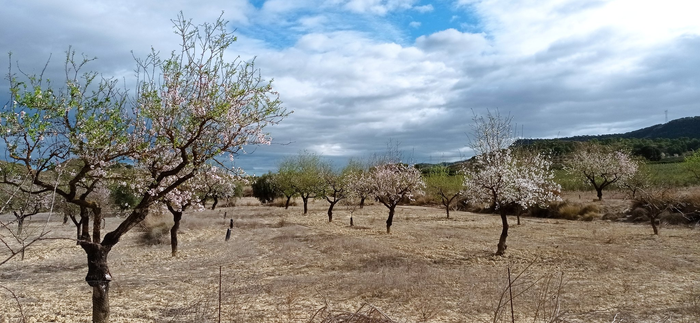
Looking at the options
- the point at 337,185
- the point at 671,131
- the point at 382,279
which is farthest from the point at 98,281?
the point at 671,131

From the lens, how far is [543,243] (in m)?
20.0

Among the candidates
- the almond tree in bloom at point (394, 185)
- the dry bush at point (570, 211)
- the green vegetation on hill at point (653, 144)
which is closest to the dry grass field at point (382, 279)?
the almond tree in bloom at point (394, 185)

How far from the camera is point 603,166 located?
4509cm

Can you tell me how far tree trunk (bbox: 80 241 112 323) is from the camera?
791 cm

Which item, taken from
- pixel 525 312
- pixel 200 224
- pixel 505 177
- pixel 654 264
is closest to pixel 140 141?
pixel 525 312

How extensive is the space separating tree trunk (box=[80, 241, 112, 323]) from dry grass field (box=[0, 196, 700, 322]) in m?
1.00

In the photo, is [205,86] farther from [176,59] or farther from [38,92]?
[38,92]

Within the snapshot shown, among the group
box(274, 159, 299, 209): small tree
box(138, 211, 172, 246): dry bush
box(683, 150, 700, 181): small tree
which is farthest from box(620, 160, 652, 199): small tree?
box(138, 211, 172, 246): dry bush

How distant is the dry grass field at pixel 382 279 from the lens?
8789 millimetres

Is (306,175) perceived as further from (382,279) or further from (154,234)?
(382,279)

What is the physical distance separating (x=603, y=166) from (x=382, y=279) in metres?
41.8

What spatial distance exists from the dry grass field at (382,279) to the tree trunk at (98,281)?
1.00 m

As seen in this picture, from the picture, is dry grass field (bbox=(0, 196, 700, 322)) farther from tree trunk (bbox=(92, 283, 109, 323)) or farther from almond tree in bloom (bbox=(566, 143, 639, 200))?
almond tree in bloom (bbox=(566, 143, 639, 200))

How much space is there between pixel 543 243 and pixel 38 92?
19.5 metres
